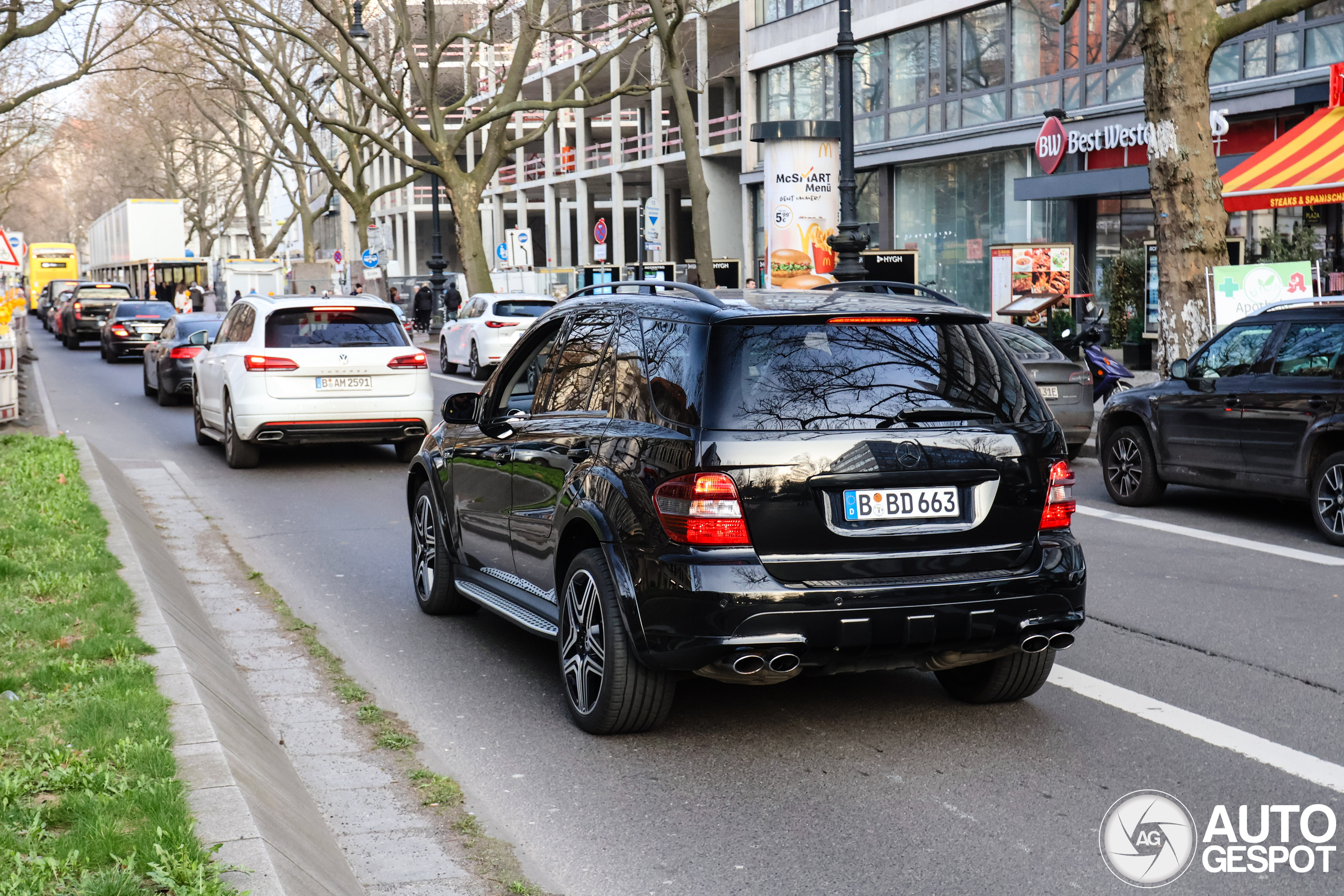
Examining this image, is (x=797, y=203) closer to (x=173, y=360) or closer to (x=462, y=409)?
(x=173, y=360)

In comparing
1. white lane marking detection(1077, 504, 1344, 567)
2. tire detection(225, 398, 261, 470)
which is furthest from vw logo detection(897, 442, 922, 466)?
tire detection(225, 398, 261, 470)

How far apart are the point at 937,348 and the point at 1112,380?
12.4 metres

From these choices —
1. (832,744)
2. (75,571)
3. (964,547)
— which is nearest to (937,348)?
(964,547)

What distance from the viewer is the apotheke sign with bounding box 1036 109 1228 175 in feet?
89.7

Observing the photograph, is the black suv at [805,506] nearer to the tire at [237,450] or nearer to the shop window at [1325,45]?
the tire at [237,450]

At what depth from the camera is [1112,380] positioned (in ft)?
56.6

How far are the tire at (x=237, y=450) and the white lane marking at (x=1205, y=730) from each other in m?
9.85

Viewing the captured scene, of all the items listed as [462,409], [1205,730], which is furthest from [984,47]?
[1205,730]

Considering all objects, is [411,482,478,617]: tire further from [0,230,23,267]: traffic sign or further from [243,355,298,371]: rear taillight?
[0,230,23,267]: traffic sign

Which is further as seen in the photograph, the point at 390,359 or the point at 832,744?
the point at 390,359

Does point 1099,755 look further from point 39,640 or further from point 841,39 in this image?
point 841,39

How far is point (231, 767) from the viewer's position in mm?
4605

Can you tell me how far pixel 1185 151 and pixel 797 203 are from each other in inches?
437

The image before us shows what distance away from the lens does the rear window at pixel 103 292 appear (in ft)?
157
